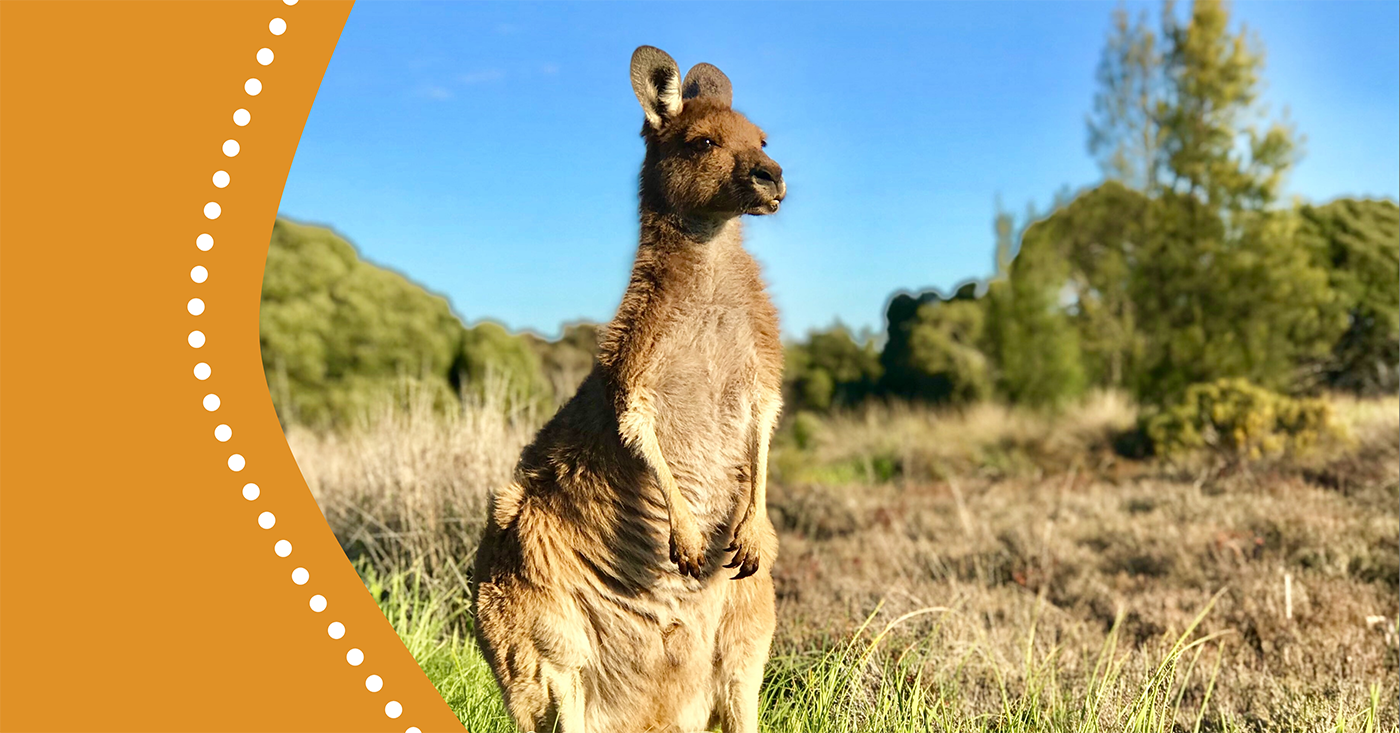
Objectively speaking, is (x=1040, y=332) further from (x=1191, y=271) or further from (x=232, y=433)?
(x=232, y=433)

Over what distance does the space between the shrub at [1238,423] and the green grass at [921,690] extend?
7.23 metres

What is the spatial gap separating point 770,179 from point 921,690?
6.74ft

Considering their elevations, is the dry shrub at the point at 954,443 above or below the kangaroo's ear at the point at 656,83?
below

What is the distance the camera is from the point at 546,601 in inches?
96.0

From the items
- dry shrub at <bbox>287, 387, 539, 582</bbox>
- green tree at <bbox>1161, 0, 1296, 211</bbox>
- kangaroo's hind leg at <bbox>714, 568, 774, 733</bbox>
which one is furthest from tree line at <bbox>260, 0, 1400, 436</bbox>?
kangaroo's hind leg at <bbox>714, 568, 774, 733</bbox>

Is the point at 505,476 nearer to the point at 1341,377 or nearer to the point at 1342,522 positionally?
the point at 1342,522

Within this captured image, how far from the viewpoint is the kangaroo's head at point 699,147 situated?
2.31 meters

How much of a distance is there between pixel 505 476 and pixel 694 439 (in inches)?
129

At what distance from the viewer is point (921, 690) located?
356 cm

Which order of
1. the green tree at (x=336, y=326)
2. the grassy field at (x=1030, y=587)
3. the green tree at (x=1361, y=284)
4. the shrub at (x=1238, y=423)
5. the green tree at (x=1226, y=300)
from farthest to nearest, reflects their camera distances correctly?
1. the green tree at (x=336, y=326)
2. the green tree at (x=1226, y=300)
3. the green tree at (x=1361, y=284)
4. the shrub at (x=1238, y=423)
5. the grassy field at (x=1030, y=587)

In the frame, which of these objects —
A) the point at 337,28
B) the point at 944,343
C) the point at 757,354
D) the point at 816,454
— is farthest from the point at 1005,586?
the point at 944,343

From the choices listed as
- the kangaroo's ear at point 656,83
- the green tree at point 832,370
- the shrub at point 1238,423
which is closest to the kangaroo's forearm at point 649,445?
the kangaroo's ear at point 656,83

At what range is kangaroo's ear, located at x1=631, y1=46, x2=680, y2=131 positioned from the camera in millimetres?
2281

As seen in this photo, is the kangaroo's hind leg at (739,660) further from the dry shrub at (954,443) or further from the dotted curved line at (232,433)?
the dry shrub at (954,443)
